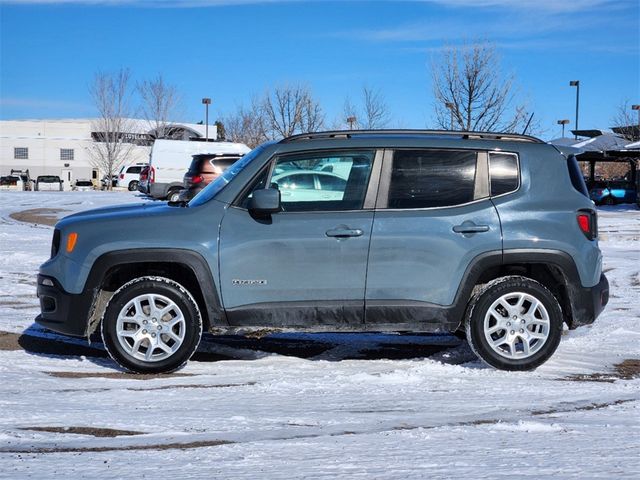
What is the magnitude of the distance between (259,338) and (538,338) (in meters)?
2.51

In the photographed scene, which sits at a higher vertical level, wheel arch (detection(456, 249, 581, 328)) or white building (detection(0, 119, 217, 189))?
white building (detection(0, 119, 217, 189))

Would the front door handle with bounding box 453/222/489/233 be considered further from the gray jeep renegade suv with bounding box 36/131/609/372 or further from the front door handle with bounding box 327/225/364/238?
the front door handle with bounding box 327/225/364/238

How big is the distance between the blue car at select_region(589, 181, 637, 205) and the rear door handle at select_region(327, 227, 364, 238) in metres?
33.7

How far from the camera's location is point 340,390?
228 inches

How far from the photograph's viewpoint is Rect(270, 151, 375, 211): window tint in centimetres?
641

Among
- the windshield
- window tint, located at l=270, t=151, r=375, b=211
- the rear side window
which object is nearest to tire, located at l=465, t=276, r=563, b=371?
the rear side window

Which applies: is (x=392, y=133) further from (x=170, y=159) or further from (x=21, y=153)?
(x=21, y=153)

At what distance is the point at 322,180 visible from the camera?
21.3ft

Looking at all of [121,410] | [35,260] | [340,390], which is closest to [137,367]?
[121,410]

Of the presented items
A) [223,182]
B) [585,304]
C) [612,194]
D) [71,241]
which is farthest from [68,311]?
[612,194]

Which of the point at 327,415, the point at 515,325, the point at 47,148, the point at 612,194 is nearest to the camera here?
the point at 327,415

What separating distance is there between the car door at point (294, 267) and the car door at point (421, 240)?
13 centimetres

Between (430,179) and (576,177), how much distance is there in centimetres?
116

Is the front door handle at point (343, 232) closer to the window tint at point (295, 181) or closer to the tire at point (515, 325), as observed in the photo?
the window tint at point (295, 181)
